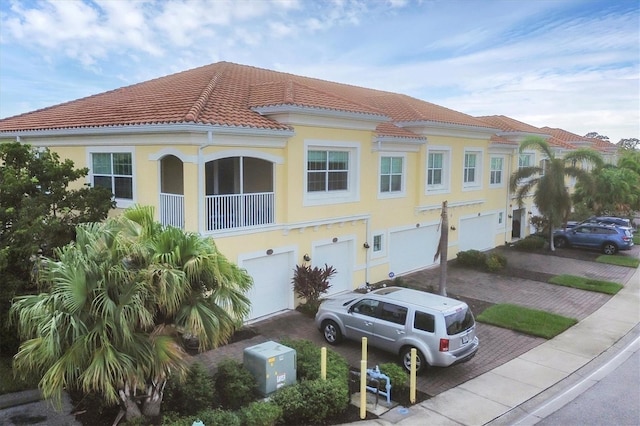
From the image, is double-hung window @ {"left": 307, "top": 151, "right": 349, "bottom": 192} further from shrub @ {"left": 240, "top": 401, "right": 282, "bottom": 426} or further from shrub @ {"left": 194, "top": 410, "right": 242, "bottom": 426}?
shrub @ {"left": 194, "top": 410, "right": 242, "bottom": 426}

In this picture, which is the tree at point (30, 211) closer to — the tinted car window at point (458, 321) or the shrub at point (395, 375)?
the shrub at point (395, 375)

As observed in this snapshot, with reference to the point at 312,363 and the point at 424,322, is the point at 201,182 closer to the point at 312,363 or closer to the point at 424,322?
the point at 312,363

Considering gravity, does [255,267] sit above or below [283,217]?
below

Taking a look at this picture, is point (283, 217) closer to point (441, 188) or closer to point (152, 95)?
point (152, 95)

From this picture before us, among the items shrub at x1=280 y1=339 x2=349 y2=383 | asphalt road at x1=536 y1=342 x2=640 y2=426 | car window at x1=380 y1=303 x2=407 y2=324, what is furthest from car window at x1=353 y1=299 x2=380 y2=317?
asphalt road at x1=536 y1=342 x2=640 y2=426

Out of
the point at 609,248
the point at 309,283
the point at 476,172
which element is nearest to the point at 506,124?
the point at 476,172

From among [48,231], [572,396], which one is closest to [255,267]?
[48,231]
